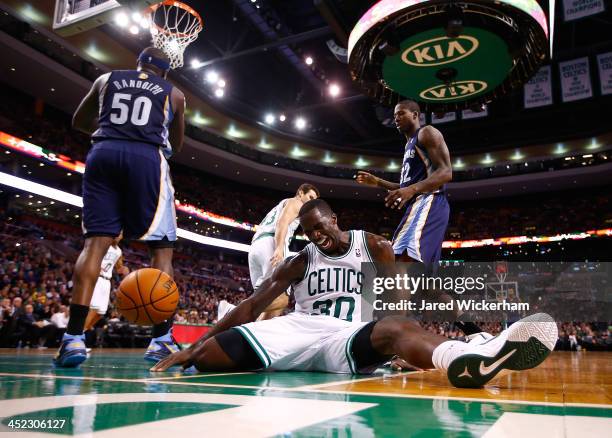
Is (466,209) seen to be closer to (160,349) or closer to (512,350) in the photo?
(160,349)

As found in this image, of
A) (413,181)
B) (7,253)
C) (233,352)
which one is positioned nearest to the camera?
(233,352)

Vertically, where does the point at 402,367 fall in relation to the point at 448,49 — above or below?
below

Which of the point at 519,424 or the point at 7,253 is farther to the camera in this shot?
the point at 7,253

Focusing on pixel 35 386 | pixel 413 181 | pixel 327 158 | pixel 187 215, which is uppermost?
pixel 327 158

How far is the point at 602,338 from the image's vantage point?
17625mm

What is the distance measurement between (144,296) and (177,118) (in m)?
1.28

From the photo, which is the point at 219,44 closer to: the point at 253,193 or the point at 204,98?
the point at 204,98

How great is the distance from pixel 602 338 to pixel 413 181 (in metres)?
17.6

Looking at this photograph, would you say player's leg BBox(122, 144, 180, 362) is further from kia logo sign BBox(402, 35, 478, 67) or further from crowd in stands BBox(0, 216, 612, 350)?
crowd in stands BBox(0, 216, 612, 350)

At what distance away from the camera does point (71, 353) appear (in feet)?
8.32

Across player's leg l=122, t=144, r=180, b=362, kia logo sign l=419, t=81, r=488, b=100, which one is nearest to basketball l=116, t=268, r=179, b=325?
player's leg l=122, t=144, r=180, b=362

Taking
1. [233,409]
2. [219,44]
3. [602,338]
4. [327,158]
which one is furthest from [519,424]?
[327,158]

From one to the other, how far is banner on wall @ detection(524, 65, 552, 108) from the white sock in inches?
588

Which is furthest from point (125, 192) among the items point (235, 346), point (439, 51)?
point (439, 51)
